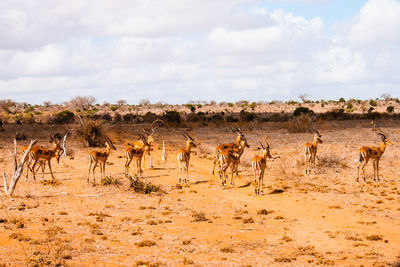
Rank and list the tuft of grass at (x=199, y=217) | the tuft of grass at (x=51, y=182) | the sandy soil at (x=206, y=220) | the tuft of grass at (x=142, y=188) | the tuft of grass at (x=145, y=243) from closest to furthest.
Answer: the sandy soil at (x=206, y=220), the tuft of grass at (x=145, y=243), the tuft of grass at (x=199, y=217), the tuft of grass at (x=142, y=188), the tuft of grass at (x=51, y=182)

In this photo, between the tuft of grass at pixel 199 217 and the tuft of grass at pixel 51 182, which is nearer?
the tuft of grass at pixel 199 217

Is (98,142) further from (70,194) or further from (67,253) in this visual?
(67,253)

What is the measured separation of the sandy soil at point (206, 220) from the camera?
10297 millimetres

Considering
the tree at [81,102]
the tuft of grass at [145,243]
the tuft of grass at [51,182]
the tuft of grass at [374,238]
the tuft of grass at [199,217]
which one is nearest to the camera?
the tuft of grass at [145,243]

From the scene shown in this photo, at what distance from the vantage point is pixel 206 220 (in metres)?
13.8

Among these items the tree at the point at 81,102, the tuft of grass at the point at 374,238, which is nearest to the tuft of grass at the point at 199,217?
the tuft of grass at the point at 374,238

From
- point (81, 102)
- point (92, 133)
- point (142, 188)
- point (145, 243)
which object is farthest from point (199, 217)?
point (81, 102)

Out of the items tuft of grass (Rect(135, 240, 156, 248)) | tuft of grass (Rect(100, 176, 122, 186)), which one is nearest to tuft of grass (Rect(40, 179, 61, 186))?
tuft of grass (Rect(100, 176, 122, 186))

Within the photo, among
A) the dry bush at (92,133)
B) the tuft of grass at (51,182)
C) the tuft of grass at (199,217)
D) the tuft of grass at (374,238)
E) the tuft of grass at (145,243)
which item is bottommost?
the tuft of grass at (374,238)

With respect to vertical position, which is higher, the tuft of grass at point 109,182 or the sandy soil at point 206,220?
the tuft of grass at point 109,182

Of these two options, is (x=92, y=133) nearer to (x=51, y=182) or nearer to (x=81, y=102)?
(x=51, y=182)

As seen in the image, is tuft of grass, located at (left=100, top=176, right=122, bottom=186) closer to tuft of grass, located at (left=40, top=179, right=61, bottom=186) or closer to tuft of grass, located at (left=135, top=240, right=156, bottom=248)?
tuft of grass, located at (left=40, top=179, right=61, bottom=186)

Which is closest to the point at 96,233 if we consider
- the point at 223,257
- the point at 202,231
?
the point at 202,231

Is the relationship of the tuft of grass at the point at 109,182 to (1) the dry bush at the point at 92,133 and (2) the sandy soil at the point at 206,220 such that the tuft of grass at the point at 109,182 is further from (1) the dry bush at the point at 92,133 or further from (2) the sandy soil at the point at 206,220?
(1) the dry bush at the point at 92,133
